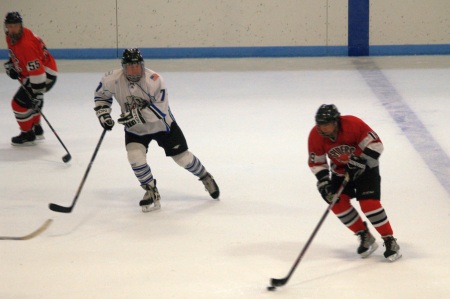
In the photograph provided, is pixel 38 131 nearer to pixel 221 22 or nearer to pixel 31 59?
pixel 31 59

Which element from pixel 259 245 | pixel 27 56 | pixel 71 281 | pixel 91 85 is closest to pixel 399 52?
pixel 91 85

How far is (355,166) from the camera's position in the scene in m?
4.03

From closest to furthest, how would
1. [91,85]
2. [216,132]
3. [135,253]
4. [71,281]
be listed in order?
[71,281] < [135,253] < [216,132] < [91,85]

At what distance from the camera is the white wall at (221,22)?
1007 centimetres

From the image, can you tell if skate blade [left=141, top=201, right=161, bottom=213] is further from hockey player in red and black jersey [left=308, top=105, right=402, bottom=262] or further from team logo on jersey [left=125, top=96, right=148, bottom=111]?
hockey player in red and black jersey [left=308, top=105, right=402, bottom=262]

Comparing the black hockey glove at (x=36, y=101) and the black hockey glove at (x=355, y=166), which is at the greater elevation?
the black hockey glove at (x=355, y=166)

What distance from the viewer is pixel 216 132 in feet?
22.5

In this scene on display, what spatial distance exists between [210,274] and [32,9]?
22.5ft

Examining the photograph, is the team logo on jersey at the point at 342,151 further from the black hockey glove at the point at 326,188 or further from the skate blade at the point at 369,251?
the skate blade at the point at 369,251

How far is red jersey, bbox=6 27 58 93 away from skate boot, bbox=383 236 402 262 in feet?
10.1

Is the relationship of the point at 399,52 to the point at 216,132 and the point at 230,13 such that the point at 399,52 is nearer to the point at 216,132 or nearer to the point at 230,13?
the point at 230,13

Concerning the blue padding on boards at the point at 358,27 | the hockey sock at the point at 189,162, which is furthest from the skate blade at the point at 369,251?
the blue padding on boards at the point at 358,27

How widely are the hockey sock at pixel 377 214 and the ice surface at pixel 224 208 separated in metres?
0.14

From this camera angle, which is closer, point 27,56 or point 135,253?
point 135,253
